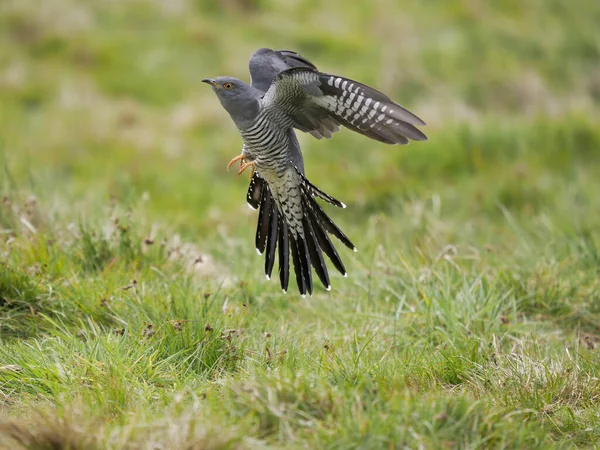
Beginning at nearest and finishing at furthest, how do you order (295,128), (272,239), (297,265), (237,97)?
(237,97), (295,128), (297,265), (272,239)

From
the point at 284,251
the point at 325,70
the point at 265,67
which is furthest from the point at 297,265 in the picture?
the point at 325,70

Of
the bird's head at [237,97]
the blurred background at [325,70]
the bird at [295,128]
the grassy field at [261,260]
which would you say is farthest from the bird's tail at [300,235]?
the blurred background at [325,70]

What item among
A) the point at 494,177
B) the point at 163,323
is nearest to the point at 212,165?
the point at 494,177

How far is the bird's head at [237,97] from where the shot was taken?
13.6 ft

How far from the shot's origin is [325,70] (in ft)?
35.3

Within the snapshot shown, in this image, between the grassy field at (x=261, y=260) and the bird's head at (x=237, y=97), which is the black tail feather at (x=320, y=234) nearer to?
the grassy field at (x=261, y=260)

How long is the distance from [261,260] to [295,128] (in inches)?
55.4

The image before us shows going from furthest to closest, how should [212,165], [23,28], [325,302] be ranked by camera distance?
[23,28]
[212,165]
[325,302]

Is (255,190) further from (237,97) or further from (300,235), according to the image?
(237,97)

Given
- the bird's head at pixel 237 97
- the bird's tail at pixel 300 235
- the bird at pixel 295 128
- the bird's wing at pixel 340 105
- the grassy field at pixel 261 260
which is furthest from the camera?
the bird's tail at pixel 300 235

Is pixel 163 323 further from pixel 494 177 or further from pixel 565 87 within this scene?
pixel 565 87

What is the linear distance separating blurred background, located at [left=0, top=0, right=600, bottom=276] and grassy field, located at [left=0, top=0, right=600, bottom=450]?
0.12 ft

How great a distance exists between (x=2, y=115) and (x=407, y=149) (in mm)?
4716

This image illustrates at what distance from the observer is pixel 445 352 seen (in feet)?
12.7
